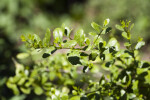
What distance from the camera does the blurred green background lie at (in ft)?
12.2

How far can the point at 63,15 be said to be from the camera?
463 centimetres

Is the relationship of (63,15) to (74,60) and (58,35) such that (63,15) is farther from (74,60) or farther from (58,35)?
(74,60)

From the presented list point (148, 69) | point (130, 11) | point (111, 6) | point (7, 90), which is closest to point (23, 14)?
point (111, 6)

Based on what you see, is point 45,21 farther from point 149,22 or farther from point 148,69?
point 148,69

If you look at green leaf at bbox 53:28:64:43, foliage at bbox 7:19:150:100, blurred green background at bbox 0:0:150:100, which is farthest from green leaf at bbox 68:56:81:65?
blurred green background at bbox 0:0:150:100

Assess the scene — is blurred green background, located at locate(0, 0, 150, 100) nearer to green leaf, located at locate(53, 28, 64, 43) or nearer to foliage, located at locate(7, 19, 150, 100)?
foliage, located at locate(7, 19, 150, 100)

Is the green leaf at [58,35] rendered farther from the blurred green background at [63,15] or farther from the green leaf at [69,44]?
the blurred green background at [63,15]

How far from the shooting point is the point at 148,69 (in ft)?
3.49

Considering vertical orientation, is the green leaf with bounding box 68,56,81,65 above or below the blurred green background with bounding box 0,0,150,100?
below

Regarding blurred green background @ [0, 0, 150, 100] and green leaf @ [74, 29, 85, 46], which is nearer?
green leaf @ [74, 29, 85, 46]

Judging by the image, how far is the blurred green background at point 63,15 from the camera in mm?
3710

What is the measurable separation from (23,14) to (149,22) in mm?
2279

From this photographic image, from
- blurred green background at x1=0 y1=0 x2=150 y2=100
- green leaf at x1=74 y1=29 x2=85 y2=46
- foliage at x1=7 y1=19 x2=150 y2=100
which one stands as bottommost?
foliage at x1=7 y1=19 x2=150 y2=100

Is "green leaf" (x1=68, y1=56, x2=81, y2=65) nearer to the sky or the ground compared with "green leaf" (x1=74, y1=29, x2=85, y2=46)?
nearer to the ground
